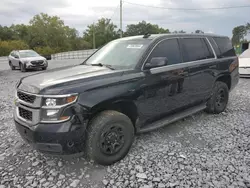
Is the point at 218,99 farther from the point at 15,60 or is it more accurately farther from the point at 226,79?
the point at 15,60

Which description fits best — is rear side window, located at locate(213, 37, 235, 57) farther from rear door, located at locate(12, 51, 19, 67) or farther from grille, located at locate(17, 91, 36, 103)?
rear door, located at locate(12, 51, 19, 67)

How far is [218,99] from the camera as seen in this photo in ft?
14.7

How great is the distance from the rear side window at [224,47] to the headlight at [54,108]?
3.49 meters

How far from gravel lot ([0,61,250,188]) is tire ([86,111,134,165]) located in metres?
0.16

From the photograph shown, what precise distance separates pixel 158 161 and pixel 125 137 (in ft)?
1.85

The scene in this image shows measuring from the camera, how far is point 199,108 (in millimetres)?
4004

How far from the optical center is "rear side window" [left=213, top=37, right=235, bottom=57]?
4406mm

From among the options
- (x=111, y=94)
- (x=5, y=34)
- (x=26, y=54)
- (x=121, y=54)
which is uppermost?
(x=5, y=34)

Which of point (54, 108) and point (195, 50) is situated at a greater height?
point (195, 50)

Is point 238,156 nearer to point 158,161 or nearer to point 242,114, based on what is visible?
point 158,161

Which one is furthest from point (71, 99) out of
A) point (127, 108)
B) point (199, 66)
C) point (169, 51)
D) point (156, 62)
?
point (199, 66)

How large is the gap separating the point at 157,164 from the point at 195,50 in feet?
7.61

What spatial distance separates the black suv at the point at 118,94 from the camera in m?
2.36

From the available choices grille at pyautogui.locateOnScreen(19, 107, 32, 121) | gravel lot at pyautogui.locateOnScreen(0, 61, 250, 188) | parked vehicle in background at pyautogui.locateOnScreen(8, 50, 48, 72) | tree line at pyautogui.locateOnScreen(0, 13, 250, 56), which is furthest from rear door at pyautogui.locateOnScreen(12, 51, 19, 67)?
tree line at pyautogui.locateOnScreen(0, 13, 250, 56)
